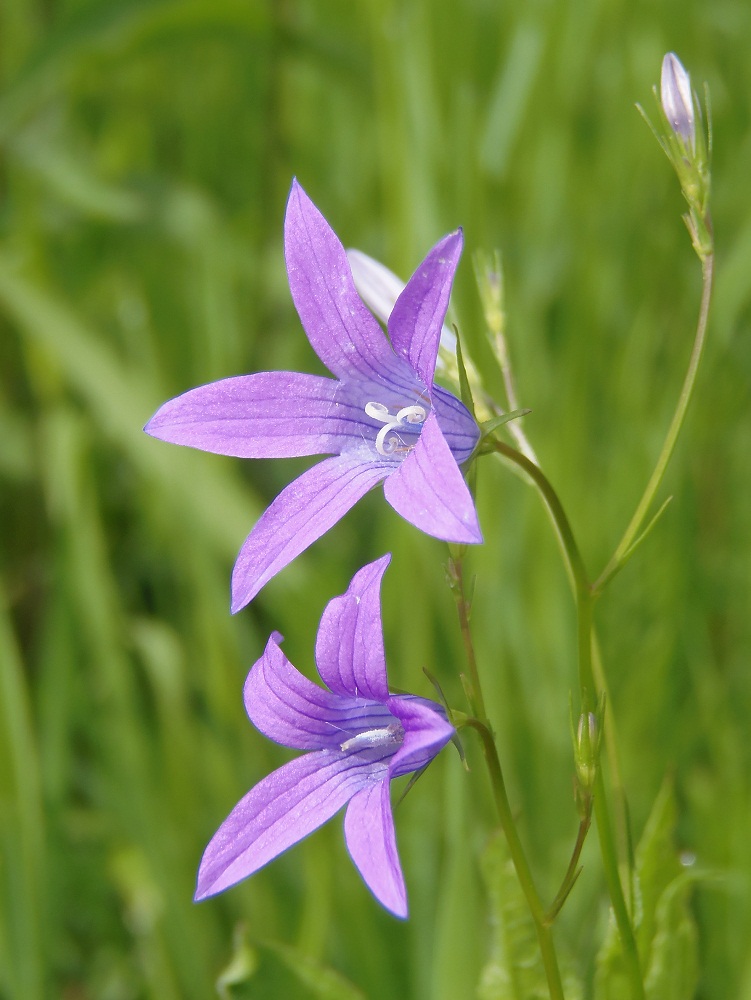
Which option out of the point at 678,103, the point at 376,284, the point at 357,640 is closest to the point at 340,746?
the point at 357,640

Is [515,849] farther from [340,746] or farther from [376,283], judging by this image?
[376,283]

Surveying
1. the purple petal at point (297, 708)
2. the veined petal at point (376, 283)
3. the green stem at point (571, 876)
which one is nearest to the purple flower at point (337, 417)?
the purple petal at point (297, 708)

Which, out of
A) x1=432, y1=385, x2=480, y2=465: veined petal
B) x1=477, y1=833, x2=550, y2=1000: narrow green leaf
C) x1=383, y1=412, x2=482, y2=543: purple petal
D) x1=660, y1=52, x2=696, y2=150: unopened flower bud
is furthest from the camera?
x1=477, y1=833, x2=550, y2=1000: narrow green leaf

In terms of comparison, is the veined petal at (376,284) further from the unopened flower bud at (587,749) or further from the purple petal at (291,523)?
the unopened flower bud at (587,749)

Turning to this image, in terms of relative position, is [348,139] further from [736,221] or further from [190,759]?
[190,759]

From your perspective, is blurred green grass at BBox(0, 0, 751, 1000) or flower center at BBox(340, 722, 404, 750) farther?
blurred green grass at BBox(0, 0, 751, 1000)

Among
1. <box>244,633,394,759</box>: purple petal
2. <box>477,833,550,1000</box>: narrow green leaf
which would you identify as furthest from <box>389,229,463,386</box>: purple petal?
<box>477,833,550,1000</box>: narrow green leaf

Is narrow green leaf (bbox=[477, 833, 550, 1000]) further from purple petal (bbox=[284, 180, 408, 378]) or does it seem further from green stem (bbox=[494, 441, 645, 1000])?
purple petal (bbox=[284, 180, 408, 378])
